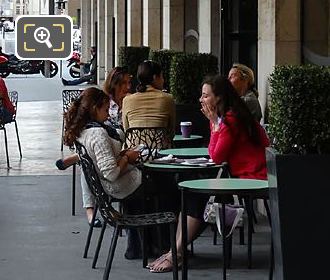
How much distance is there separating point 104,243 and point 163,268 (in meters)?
1.45

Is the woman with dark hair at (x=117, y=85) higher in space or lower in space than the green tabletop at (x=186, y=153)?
higher

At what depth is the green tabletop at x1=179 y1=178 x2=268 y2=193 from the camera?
7.17 m

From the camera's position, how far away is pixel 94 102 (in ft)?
27.7

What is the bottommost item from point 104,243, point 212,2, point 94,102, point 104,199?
point 104,243

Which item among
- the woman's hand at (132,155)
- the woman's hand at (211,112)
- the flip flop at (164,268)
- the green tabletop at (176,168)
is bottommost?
the flip flop at (164,268)

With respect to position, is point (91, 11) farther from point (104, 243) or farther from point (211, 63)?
point (104, 243)

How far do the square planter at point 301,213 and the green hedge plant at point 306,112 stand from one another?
0.36 ft

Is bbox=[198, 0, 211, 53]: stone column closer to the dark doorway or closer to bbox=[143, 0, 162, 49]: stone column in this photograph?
the dark doorway

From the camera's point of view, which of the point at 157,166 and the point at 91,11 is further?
the point at 91,11

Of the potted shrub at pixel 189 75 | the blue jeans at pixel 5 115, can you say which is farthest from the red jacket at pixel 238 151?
the blue jeans at pixel 5 115

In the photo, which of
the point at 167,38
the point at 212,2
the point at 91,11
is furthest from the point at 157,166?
the point at 91,11

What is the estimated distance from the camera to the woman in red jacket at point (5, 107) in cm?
1488

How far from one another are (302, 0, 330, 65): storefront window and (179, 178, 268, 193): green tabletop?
119 inches

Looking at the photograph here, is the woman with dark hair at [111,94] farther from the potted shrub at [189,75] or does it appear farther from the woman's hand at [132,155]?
the potted shrub at [189,75]
